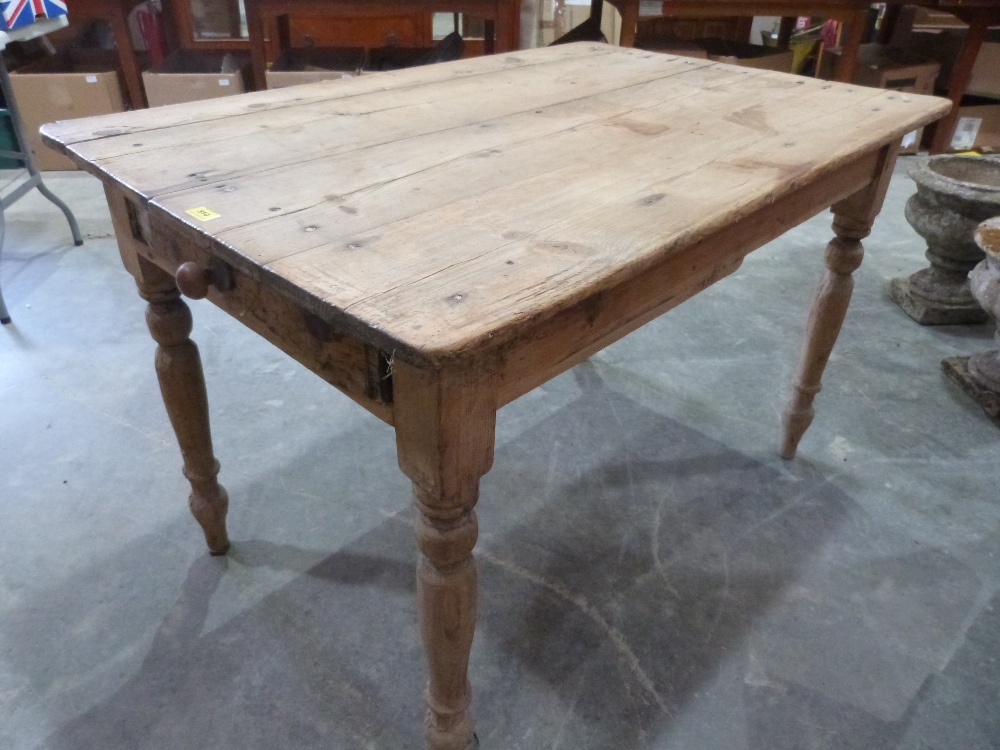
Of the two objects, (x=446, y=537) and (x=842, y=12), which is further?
(x=842, y=12)

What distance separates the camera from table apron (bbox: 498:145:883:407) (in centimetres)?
74

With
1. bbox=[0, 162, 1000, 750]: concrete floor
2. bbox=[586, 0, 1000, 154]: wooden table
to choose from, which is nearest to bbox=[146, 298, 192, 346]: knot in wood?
bbox=[0, 162, 1000, 750]: concrete floor

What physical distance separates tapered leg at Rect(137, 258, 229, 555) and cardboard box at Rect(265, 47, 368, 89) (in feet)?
6.22

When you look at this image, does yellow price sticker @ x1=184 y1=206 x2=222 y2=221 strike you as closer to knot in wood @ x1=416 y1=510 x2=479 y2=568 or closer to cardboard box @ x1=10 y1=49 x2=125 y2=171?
knot in wood @ x1=416 y1=510 x2=479 y2=568

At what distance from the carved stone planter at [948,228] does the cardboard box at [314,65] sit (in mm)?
1969

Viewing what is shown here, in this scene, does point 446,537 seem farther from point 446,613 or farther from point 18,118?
point 18,118

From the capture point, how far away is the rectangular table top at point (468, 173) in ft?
2.23

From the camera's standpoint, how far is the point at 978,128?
3.45m

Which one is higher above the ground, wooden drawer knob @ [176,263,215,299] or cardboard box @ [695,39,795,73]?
wooden drawer knob @ [176,263,215,299]

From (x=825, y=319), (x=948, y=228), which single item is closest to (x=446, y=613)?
(x=825, y=319)

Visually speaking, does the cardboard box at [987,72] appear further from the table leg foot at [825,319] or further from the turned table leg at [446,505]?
the turned table leg at [446,505]

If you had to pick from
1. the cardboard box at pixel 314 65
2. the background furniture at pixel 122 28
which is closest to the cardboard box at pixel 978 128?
the cardboard box at pixel 314 65

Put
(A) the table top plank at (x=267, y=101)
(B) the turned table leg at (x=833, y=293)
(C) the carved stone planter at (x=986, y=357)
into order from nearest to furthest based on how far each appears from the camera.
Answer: (A) the table top plank at (x=267, y=101)
(B) the turned table leg at (x=833, y=293)
(C) the carved stone planter at (x=986, y=357)

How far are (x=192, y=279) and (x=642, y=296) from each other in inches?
19.1
